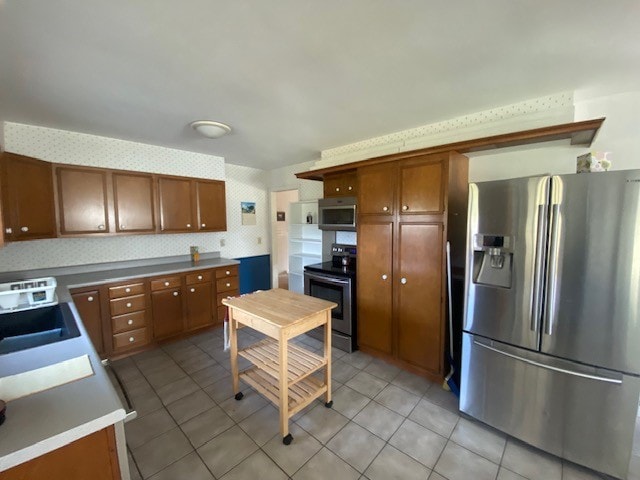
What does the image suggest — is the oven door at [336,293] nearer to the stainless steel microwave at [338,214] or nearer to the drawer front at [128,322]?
the stainless steel microwave at [338,214]

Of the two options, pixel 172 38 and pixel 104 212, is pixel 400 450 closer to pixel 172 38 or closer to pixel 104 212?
pixel 172 38

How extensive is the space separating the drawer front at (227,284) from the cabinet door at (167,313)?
0.49 m

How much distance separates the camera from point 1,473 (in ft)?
2.45

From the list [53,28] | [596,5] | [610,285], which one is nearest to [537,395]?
[610,285]

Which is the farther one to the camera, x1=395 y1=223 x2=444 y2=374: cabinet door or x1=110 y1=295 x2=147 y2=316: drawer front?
x1=110 y1=295 x2=147 y2=316: drawer front

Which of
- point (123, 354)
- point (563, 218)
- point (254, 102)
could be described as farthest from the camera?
point (123, 354)

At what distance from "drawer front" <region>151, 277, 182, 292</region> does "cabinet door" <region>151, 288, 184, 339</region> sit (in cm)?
5

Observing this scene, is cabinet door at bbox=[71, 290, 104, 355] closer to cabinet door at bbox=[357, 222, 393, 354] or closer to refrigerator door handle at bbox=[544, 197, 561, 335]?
cabinet door at bbox=[357, 222, 393, 354]

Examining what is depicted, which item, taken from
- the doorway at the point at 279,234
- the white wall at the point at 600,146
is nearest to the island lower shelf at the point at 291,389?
the white wall at the point at 600,146

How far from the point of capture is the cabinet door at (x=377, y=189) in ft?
8.68

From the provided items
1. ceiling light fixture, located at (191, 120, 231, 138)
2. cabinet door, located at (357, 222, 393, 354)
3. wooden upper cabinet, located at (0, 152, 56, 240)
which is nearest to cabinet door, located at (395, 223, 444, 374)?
Result: cabinet door, located at (357, 222, 393, 354)

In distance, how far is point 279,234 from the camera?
5.42 m

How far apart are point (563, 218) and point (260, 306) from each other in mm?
2114

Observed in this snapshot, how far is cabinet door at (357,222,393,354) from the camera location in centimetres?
272
